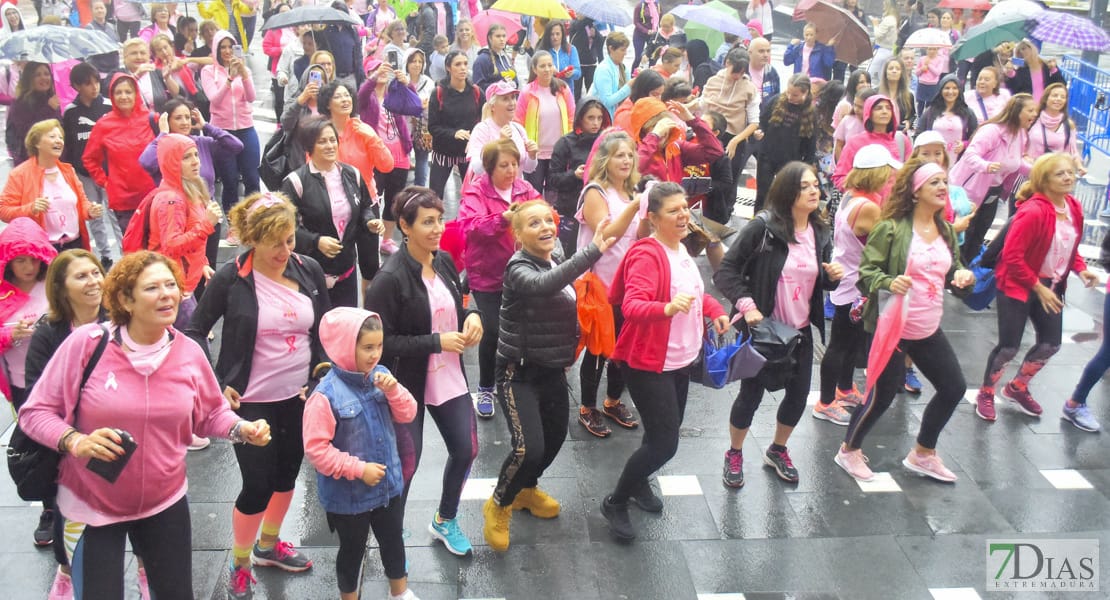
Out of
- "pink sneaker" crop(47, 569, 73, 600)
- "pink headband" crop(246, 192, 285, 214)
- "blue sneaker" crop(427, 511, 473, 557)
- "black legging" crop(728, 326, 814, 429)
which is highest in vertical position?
"pink headband" crop(246, 192, 285, 214)

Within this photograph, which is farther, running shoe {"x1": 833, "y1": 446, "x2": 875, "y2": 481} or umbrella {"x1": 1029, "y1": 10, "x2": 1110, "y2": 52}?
umbrella {"x1": 1029, "y1": 10, "x2": 1110, "y2": 52}

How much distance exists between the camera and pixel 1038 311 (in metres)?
6.74

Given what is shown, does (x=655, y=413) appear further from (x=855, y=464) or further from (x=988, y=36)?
(x=988, y=36)

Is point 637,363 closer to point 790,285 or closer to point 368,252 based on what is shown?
point 790,285

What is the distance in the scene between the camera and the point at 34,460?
3.74 m

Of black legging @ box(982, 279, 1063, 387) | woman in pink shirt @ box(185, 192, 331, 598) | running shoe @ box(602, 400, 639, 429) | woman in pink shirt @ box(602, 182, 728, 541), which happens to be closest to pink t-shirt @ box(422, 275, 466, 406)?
woman in pink shirt @ box(185, 192, 331, 598)

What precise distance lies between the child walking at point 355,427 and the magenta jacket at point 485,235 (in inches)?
74.1

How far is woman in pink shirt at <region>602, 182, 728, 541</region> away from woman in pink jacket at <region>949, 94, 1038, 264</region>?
4.14m

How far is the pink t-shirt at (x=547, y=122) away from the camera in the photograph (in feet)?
29.9

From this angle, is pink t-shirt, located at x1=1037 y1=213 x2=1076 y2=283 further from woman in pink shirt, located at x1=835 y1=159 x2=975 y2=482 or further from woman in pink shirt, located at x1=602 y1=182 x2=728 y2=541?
woman in pink shirt, located at x1=602 y1=182 x2=728 y2=541

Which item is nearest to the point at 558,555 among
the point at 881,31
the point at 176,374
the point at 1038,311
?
the point at 176,374

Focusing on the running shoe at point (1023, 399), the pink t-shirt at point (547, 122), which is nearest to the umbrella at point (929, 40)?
the pink t-shirt at point (547, 122)

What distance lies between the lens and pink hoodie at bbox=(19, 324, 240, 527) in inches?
147

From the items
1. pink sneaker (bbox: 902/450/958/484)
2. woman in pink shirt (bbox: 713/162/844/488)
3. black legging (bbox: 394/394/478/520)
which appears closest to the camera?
black legging (bbox: 394/394/478/520)
